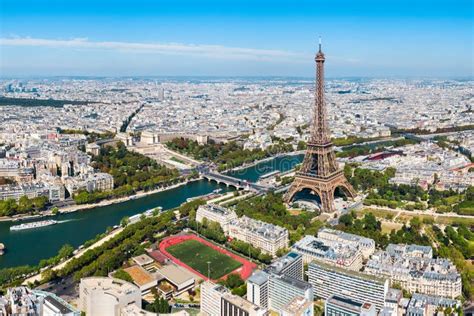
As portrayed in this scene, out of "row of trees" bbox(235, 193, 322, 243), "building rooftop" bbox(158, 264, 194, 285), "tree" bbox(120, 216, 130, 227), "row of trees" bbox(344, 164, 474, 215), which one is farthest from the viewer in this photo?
"row of trees" bbox(344, 164, 474, 215)

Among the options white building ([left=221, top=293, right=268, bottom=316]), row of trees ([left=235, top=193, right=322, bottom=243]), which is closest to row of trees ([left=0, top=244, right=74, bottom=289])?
white building ([left=221, top=293, right=268, bottom=316])

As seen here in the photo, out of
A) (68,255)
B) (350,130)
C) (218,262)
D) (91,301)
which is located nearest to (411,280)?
(218,262)

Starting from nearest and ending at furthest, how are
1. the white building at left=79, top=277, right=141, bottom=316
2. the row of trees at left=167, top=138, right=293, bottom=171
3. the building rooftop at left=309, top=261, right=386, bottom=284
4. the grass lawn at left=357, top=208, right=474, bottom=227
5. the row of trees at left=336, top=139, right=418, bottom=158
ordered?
the white building at left=79, top=277, right=141, bottom=316 → the building rooftop at left=309, top=261, right=386, bottom=284 → the grass lawn at left=357, top=208, right=474, bottom=227 → the row of trees at left=167, top=138, right=293, bottom=171 → the row of trees at left=336, top=139, right=418, bottom=158

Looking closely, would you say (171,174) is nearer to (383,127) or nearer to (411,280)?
(411,280)

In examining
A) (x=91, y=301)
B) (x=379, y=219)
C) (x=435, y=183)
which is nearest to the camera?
(x=91, y=301)

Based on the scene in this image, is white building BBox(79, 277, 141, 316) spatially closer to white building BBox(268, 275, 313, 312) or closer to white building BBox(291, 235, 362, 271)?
white building BBox(268, 275, 313, 312)

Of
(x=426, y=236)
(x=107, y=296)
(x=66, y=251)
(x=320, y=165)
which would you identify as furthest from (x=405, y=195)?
(x=107, y=296)

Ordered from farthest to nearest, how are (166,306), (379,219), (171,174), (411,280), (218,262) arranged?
(171,174), (379,219), (218,262), (411,280), (166,306)
